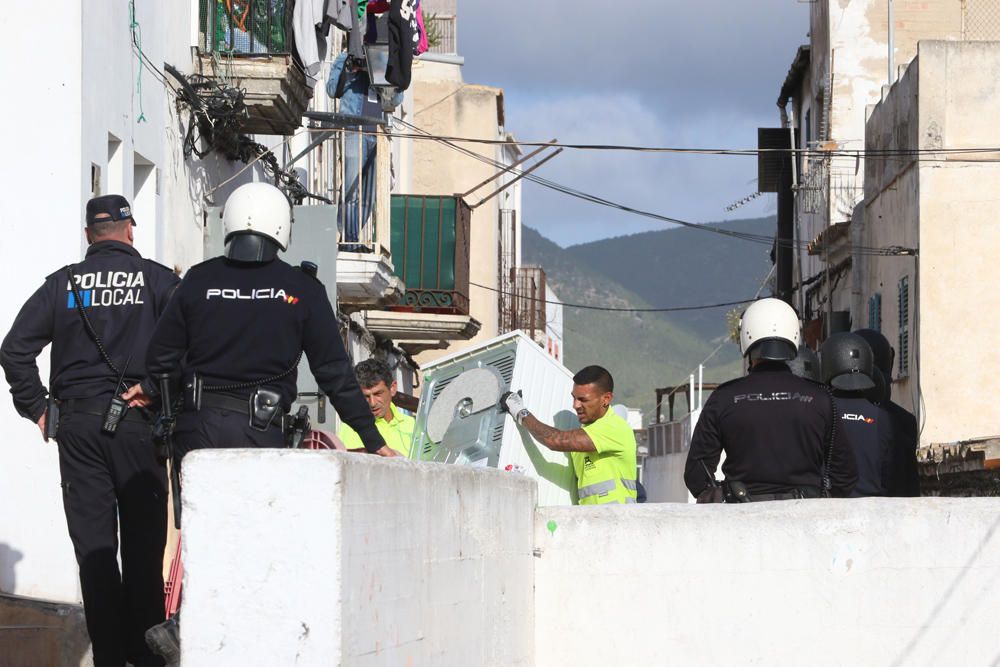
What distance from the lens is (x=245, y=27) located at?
14156mm

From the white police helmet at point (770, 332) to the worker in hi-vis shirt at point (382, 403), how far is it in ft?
8.03

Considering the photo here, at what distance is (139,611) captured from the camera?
6.56 meters

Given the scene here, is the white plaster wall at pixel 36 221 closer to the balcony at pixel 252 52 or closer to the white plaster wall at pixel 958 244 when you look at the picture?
the balcony at pixel 252 52

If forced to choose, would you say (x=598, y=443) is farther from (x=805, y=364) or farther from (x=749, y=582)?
(x=749, y=582)

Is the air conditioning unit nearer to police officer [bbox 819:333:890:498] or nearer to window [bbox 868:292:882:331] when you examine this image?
police officer [bbox 819:333:890:498]

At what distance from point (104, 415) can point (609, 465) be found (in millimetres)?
3471

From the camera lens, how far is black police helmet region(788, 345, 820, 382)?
998 centimetres

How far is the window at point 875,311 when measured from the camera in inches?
973

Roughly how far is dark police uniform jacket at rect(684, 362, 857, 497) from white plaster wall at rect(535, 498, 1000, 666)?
49 cm

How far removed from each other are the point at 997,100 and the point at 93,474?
55.5 ft

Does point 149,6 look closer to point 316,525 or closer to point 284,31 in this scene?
point 284,31

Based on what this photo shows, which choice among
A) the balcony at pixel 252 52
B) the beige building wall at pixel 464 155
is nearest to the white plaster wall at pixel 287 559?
the balcony at pixel 252 52

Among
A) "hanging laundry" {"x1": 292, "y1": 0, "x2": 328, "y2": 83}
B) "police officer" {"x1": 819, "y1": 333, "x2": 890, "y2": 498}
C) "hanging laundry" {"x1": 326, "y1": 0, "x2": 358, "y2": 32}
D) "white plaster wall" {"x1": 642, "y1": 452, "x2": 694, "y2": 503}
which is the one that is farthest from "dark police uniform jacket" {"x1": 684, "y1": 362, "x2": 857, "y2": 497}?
"white plaster wall" {"x1": 642, "y1": 452, "x2": 694, "y2": 503}

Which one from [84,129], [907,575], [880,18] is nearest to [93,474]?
[907,575]
